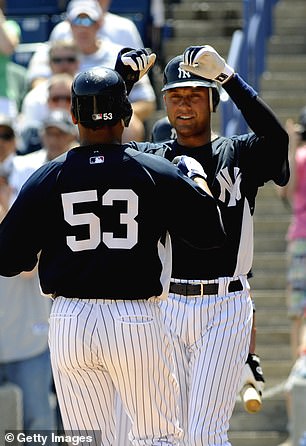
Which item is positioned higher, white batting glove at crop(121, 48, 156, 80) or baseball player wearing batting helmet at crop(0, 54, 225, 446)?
white batting glove at crop(121, 48, 156, 80)

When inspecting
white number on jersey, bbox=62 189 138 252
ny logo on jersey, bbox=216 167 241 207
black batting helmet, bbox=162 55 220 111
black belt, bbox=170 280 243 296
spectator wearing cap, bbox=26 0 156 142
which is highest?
black batting helmet, bbox=162 55 220 111

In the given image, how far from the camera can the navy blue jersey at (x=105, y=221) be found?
4.72 meters

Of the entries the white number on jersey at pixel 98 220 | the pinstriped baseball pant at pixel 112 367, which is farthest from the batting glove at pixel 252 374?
the white number on jersey at pixel 98 220

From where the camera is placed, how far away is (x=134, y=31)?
10547 mm

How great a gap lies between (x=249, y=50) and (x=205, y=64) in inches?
222

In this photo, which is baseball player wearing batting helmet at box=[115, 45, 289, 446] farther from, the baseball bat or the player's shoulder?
the baseball bat

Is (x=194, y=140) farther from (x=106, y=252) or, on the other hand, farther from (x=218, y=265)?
(x=106, y=252)

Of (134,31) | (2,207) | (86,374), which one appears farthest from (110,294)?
(134,31)

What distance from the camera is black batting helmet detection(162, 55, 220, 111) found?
223 inches

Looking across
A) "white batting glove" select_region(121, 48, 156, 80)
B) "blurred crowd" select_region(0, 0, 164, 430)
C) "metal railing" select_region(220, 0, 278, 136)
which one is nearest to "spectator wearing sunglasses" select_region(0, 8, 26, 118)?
"blurred crowd" select_region(0, 0, 164, 430)

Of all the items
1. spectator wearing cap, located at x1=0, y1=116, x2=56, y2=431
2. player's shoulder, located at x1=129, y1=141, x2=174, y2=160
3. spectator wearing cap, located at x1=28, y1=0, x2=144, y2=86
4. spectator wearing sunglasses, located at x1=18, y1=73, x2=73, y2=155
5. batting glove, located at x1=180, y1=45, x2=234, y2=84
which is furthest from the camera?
spectator wearing cap, located at x1=28, y1=0, x2=144, y2=86

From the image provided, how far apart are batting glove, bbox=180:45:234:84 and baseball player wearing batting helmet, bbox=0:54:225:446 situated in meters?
0.49

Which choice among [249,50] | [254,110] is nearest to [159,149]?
[254,110]

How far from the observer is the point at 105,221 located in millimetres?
4727
